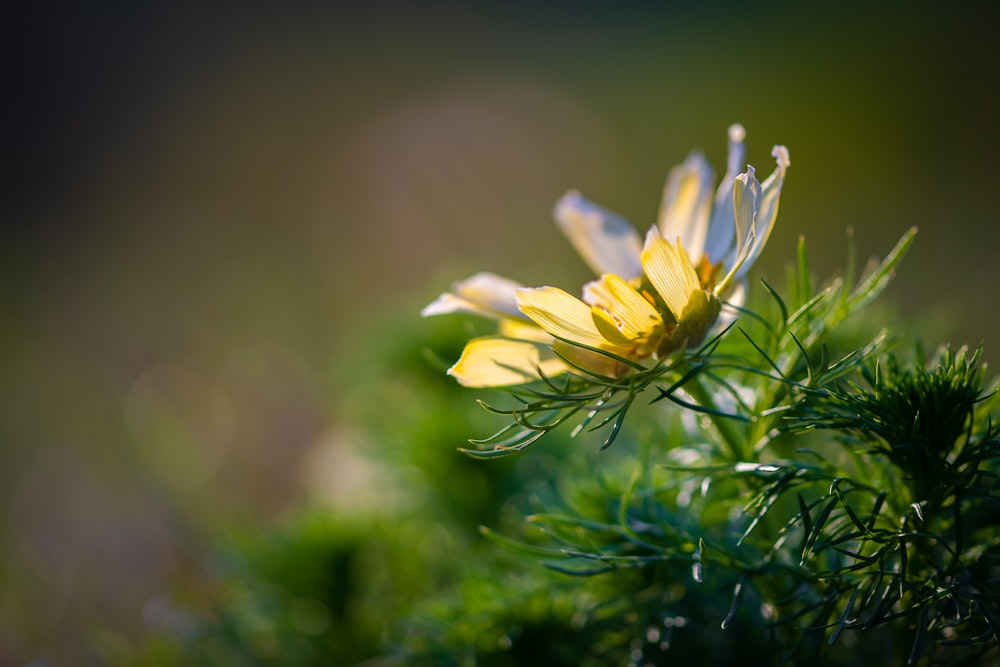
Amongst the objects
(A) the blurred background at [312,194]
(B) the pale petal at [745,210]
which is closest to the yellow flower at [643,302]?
(B) the pale petal at [745,210]

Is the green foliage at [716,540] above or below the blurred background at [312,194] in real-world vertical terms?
below

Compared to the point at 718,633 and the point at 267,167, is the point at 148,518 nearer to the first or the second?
the point at 718,633

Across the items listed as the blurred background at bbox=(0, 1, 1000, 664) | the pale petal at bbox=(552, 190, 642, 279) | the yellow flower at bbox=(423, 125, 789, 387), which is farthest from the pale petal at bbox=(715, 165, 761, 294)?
the blurred background at bbox=(0, 1, 1000, 664)

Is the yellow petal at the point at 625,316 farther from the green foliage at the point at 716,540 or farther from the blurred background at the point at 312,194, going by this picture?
the blurred background at the point at 312,194

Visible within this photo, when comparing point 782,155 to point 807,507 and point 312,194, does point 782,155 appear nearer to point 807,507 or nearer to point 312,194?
point 807,507

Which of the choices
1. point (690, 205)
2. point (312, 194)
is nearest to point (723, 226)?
point (690, 205)

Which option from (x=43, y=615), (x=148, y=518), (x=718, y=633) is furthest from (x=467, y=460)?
(x=148, y=518)

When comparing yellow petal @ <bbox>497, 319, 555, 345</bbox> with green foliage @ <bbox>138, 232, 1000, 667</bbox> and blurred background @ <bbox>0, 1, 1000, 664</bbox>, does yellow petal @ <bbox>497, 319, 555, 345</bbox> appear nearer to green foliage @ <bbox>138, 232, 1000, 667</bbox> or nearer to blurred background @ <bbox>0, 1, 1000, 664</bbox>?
green foliage @ <bbox>138, 232, 1000, 667</bbox>
